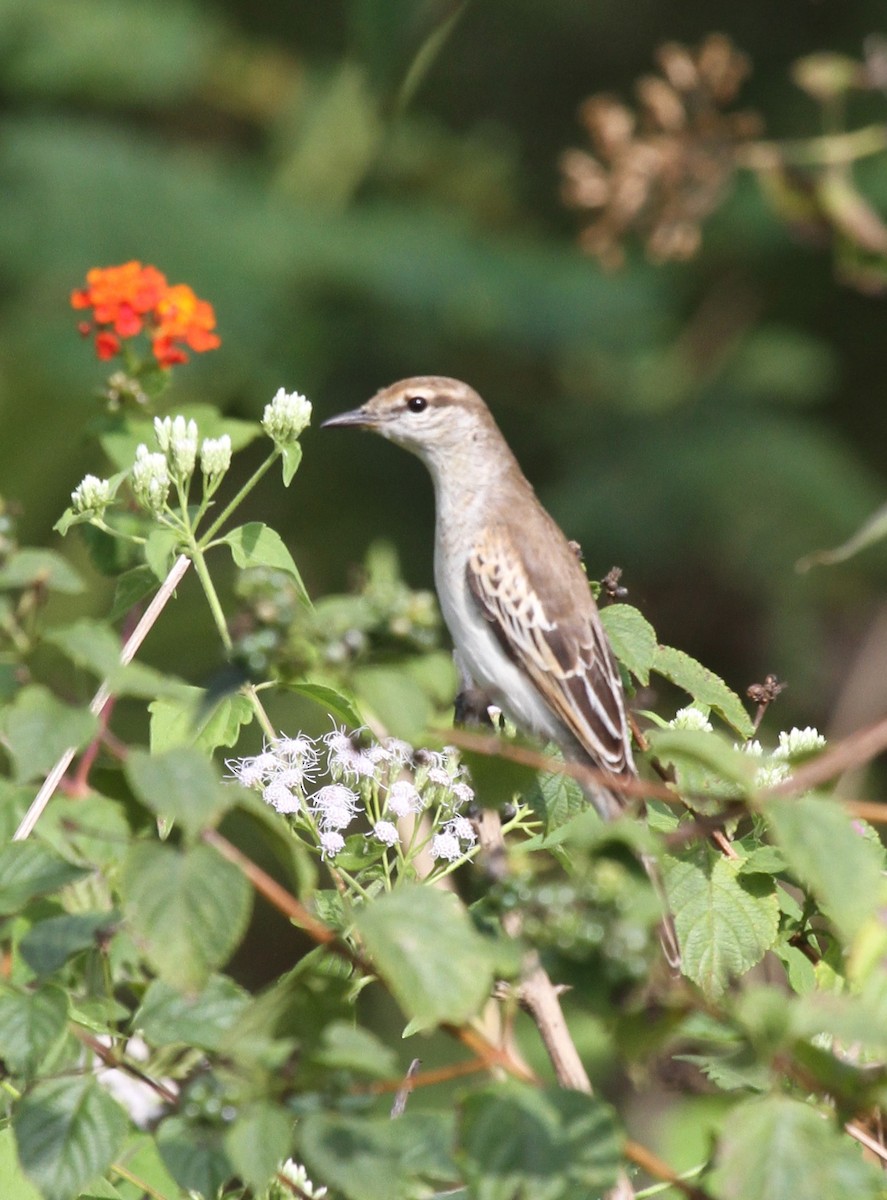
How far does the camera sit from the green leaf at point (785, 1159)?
3.13 feet

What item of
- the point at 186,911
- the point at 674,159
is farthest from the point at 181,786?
the point at 674,159

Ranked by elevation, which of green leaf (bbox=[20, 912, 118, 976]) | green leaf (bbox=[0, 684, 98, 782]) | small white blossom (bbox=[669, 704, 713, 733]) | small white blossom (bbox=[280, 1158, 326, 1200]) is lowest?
small white blossom (bbox=[280, 1158, 326, 1200])

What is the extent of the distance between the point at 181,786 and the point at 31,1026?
362 mm

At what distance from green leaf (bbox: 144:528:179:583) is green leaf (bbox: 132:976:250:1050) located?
Answer: 0.55 metres

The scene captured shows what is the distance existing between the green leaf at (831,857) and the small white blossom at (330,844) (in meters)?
0.67

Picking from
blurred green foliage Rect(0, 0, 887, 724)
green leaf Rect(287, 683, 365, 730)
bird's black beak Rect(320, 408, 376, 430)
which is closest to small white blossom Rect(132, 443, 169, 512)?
green leaf Rect(287, 683, 365, 730)

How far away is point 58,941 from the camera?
115 centimetres

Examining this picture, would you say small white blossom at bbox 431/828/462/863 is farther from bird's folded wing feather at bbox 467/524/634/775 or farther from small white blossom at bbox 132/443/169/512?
bird's folded wing feather at bbox 467/524/634/775

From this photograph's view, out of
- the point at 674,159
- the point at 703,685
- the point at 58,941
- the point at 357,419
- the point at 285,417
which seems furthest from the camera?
the point at 674,159

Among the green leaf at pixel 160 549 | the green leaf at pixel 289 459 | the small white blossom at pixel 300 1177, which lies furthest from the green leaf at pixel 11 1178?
the green leaf at pixel 289 459

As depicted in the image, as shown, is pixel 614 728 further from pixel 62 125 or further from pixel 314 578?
pixel 62 125

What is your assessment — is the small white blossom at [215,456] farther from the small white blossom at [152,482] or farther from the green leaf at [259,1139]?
the green leaf at [259,1139]

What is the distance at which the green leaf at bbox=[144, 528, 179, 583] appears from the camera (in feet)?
A: 5.65

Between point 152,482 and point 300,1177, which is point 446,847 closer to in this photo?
point 300,1177
